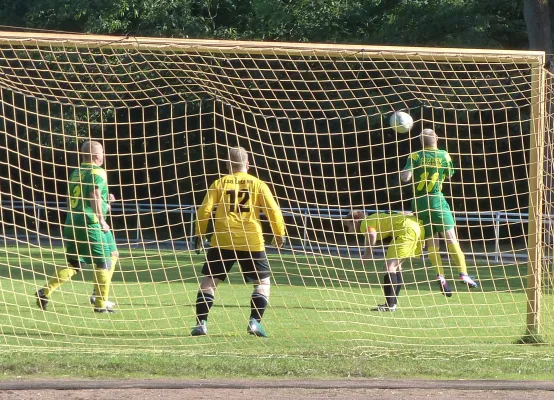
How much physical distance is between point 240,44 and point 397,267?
357cm

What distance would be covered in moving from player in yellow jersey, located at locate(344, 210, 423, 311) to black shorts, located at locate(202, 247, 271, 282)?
1.78 m

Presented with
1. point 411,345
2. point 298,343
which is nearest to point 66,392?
point 298,343

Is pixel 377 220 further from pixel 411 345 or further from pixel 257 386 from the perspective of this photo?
pixel 257 386

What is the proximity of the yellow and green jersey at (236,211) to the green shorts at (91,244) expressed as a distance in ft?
5.31

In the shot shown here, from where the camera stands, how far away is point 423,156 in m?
11.3

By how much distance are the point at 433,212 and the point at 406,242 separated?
117cm

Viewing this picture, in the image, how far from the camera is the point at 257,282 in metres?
9.09

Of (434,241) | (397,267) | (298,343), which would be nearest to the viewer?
(298,343)

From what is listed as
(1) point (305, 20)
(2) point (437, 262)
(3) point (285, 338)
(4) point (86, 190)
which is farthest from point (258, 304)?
(1) point (305, 20)

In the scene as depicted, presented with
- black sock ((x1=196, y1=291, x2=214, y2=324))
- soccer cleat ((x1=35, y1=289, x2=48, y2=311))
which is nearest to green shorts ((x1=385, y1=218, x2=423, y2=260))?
black sock ((x1=196, y1=291, x2=214, y2=324))

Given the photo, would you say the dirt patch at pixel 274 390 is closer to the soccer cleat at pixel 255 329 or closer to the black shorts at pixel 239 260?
the soccer cleat at pixel 255 329

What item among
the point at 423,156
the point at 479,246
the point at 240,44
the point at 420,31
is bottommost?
the point at 479,246

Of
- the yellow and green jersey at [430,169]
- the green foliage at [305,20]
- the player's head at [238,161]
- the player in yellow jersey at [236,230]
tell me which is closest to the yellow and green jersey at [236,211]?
the player in yellow jersey at [236,230]

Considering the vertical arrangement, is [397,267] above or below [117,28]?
below
